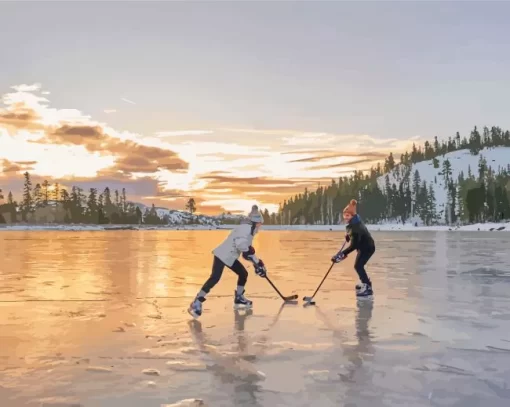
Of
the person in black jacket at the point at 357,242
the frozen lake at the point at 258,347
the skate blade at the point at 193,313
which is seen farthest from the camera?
the person in black jacket at the point at 357,242

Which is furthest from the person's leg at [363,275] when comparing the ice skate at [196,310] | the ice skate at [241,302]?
the ice skate at [196,310]

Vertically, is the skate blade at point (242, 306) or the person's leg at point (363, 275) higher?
the person's leg at point (363, 275)

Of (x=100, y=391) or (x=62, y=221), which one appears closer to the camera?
(x=100, y=391)

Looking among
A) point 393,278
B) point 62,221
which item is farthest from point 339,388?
point 62,221

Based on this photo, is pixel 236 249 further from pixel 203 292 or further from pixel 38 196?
pixel 38 196

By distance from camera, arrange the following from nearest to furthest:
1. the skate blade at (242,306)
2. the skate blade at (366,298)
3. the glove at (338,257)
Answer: the skate blade at (242,306) → the skate blade at (366,298) → the glove at (338,257)

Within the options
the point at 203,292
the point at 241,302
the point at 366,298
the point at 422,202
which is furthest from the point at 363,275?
the point at 422,202

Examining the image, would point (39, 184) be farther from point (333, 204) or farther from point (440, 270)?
point (440, 270)

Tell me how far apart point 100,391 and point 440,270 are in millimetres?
12655

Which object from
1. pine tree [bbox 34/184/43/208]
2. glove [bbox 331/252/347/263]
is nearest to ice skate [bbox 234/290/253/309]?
glove [bbox 331/252/347/263]

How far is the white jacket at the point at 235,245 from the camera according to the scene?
8352mm

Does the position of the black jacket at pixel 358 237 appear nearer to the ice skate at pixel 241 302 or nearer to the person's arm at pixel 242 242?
the ice skate at pixel 241 302

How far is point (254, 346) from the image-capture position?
613 centimetres

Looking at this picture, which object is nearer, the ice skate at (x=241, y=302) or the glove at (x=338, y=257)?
the ice skate at (x=241, y=302)
